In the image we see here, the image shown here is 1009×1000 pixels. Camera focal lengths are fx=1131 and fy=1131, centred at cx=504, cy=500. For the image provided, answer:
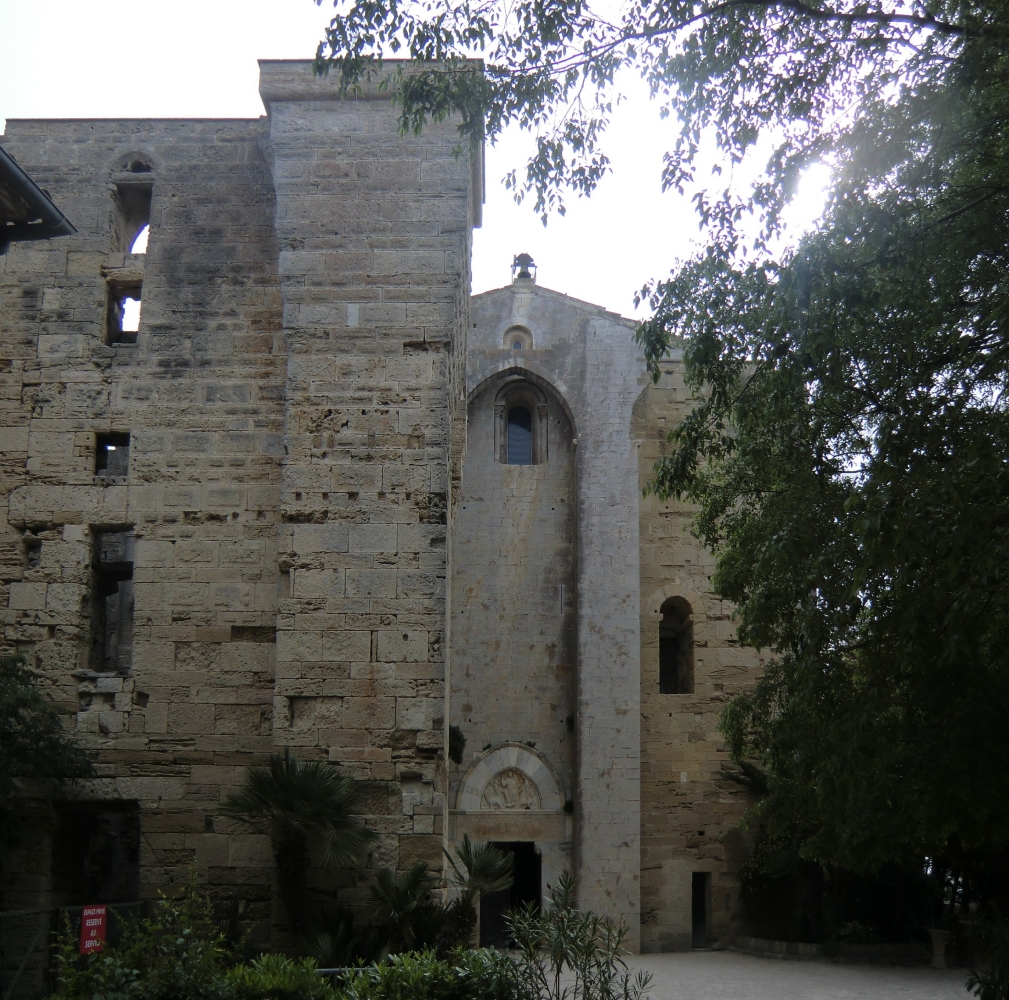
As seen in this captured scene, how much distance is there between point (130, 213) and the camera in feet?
39.6

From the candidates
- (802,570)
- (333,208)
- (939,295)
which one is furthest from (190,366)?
(939,295)

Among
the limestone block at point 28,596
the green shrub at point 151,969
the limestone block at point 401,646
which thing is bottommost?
the green shrub at point 151,969

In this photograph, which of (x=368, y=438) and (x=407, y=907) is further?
(x=368, y=438)

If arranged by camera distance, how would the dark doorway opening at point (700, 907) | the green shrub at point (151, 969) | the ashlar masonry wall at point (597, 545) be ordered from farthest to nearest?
the dark doorway opening at point (700, 907) < the ashlar masonry wall at point (597, 545) < the green shrub at point (151, 969)

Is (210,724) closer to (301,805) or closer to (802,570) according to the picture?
(301,805)

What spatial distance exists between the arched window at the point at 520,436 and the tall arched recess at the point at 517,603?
2cm

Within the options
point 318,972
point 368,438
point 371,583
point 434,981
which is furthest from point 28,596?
point 434,981

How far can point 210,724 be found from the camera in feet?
33.9

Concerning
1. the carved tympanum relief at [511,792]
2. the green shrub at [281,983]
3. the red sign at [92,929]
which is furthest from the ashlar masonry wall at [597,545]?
the red sign at [92,929]

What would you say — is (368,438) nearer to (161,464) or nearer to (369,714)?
(161,464)

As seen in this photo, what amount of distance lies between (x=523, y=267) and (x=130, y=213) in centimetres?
1031

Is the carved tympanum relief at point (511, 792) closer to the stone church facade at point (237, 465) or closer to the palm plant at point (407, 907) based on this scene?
the stone church facade at point (237, 465)

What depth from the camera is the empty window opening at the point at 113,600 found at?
36.3 ft

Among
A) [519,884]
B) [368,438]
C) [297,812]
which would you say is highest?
[368,438]
